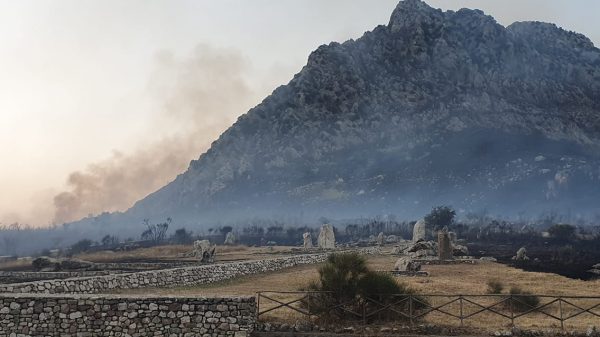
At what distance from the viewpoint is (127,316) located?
20.3 m

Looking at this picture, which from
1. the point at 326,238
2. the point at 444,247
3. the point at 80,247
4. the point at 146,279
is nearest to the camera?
the point at 146,279

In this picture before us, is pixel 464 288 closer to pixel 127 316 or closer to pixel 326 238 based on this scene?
pixel 127 316

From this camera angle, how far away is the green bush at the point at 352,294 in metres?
21.0

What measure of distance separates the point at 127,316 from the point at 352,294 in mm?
8949

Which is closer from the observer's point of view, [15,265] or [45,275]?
[45,275]

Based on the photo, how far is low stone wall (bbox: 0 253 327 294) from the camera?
1023 inches

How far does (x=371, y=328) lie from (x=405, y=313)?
2060mm

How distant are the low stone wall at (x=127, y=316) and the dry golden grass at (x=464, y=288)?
6.48 feet

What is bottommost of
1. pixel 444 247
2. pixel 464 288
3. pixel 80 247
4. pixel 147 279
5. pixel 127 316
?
pixel 464 288

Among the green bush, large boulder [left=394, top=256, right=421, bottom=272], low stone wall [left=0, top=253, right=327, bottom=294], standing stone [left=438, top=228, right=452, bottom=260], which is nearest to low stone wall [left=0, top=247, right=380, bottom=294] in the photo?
low stone wall [left=0, top=253, right=327, bottom=294]

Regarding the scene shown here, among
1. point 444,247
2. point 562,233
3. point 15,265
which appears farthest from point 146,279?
point 562,233

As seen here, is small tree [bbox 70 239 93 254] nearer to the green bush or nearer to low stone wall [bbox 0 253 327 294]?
low stone wall [bbox 0 253 327 294]

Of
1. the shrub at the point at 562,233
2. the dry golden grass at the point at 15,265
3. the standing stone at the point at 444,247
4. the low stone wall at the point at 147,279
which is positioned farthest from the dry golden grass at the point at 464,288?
the shrub at the point at 562,233

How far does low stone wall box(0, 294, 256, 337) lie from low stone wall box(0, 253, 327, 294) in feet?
15.9
